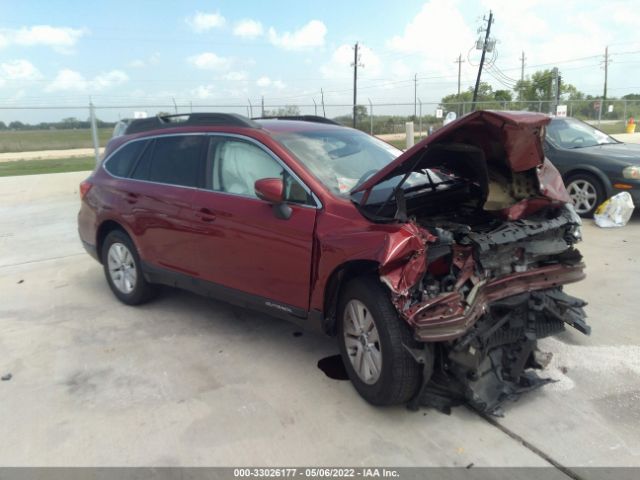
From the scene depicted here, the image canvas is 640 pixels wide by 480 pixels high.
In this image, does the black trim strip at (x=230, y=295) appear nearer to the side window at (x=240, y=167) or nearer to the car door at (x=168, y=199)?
the car door at (x=168, y=199)

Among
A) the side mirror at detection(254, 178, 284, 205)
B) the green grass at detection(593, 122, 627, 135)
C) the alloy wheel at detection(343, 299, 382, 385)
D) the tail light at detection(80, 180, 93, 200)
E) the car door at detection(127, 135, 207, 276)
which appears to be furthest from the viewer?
the green grass at detection(593, 122, 627, 135)

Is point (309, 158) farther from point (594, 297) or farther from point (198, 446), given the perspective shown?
point (594, 297)

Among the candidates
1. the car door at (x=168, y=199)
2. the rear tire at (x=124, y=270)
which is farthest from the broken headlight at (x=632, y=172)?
the rear tire at (x=124, y=270)

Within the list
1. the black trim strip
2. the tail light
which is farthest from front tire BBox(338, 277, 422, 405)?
the tail light

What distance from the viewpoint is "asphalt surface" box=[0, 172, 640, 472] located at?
2.93 meters

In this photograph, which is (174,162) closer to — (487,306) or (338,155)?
(338,155)

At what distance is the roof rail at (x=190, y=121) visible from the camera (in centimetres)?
424

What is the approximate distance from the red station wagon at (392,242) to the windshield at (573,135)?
5324 mm

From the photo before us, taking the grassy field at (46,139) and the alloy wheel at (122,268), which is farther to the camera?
the grassy field at (46,139)

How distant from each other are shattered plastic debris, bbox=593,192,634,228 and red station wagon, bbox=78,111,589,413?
181 inches

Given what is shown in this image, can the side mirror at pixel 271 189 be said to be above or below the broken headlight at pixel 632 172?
above

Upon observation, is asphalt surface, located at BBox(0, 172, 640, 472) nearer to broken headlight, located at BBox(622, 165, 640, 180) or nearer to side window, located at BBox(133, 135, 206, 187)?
side window, located at BBox(133, 135, 206, 187)

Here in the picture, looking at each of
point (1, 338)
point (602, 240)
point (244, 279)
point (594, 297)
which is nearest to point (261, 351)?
point (244, 279)

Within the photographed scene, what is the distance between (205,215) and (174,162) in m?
0.76
